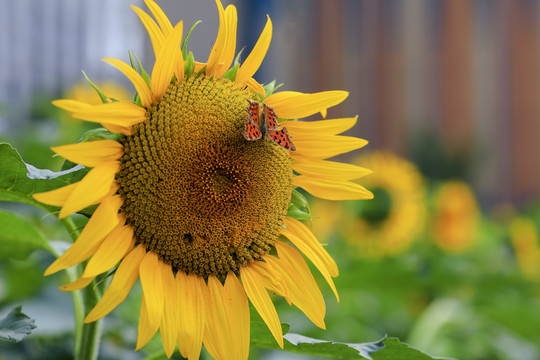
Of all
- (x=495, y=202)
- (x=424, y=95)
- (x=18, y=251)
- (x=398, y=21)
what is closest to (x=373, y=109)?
(x=424, y=95)

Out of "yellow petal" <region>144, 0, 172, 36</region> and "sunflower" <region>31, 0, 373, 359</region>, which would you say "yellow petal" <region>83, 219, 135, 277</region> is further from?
"yellow petal" <region>144, 0, 172, 36</region>

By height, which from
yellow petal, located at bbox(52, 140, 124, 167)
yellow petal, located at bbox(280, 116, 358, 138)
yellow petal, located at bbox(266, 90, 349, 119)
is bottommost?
yellow petal, located at bbox(52, 140, 124, 167)

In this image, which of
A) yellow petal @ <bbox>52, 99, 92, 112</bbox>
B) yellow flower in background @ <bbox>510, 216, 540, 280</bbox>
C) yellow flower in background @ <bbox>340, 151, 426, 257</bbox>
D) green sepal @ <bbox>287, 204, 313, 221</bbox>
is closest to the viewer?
yellow petal @ <bbox>52, 99, 92, 112</bbox>

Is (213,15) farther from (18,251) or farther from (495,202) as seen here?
(495,202)

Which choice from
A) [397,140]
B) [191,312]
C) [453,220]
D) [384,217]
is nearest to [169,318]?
[191,312]

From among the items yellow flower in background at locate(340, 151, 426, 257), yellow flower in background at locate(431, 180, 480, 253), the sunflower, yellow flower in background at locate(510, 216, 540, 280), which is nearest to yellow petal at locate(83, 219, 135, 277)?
the sunflower

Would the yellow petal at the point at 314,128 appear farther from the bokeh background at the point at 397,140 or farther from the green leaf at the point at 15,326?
the green leaf at the point at 15,326
